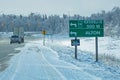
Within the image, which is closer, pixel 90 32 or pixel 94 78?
pixel 94 78

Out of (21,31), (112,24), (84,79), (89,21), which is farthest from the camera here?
(112,24)

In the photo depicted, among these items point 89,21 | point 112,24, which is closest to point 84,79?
point 89,21

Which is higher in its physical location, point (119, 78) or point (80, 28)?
point (80, 28)

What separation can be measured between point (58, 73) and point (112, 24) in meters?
176

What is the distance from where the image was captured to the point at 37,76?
1642 centimetres

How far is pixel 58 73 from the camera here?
1742 centimetres

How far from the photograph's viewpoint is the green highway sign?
26406 mm

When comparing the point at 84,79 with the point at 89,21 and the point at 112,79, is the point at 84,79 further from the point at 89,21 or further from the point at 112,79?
the point at 89,21

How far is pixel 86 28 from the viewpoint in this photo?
87.0ft

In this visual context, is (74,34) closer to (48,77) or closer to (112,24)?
(48,77)

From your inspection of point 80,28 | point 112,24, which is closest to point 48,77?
point 80,28

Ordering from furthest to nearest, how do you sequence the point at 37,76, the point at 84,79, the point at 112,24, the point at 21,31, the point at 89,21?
the point at 112,24, the point at 21,31, the point at 89,21, the point at 37,76, the point at 84,79

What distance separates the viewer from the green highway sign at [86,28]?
86.6 feet

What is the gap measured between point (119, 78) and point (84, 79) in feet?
5.18
